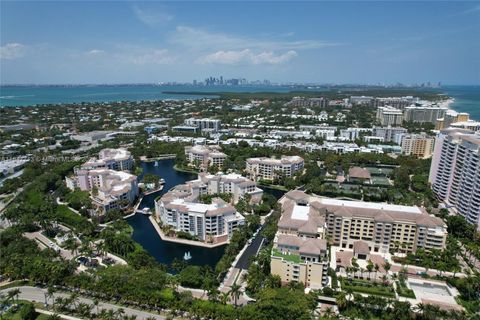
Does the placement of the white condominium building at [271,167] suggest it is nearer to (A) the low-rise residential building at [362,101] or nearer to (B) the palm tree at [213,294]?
(B) the palm tree at [213,294]

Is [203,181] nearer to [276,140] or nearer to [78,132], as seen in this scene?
[276,140]

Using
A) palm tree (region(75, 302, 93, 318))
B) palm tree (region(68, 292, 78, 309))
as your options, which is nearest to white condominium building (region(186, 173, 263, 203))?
palm tree (region(68, 292, 78, 309))

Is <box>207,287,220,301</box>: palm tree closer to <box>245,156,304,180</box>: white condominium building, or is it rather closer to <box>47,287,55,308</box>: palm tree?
<box>47,287,55,308</box>: palm tree

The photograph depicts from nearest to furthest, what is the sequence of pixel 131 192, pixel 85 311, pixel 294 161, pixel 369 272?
pixel 85 311, pixel 369 272, pixel 131 192, pixel 294 161

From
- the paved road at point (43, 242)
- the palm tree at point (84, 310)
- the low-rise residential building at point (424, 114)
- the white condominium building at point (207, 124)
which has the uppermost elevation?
the low-rise residential building at point (424, 114)

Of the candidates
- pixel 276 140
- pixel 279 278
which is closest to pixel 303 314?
pixel 279 278

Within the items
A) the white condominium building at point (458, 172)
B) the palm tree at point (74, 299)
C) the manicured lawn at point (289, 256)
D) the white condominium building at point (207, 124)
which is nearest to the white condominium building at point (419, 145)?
the white condominium building at point (458, 172)
